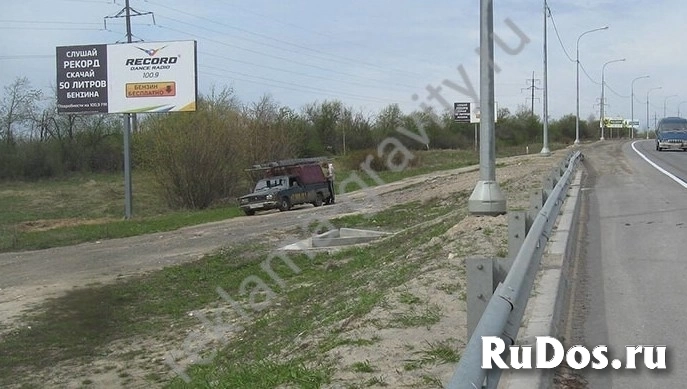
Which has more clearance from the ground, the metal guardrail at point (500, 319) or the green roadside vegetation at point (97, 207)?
the metal guardrail at point (500, 319)

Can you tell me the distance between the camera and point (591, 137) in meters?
119

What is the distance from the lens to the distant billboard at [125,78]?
3509 cm

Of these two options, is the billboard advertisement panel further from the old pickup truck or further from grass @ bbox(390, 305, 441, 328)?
grass @ bbox(390, 305, 441, 328)

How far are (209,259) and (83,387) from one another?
31.8 feet

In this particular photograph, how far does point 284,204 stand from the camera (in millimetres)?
31562

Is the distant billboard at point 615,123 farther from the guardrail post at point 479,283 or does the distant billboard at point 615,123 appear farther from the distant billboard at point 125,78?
the guardrail post at point 479,283

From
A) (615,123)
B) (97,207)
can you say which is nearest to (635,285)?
(97,207)

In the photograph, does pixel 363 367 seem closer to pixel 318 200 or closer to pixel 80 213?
pixel 318 200

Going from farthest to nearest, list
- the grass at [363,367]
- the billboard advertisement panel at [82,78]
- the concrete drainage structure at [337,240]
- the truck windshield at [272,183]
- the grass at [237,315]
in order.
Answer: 1. the billboard advertisement panel at [82,78]
2. the truck windshield at [272,183]
3. the concrete drainage structure at [337,240]
4. the grass at [237,315]
5. the grass at [363,367]

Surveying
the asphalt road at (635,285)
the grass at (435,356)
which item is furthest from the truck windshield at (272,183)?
the grass at (435,356)

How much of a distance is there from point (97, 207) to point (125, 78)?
1246 centimetres

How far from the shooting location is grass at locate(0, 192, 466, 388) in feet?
22.6

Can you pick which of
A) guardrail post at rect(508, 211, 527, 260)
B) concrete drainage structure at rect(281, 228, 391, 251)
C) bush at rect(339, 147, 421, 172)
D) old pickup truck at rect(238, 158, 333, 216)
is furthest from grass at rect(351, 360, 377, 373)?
bush at rect(339, 147, 421, 172)

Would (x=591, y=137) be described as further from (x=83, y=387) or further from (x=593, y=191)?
(x=83, y=387)
